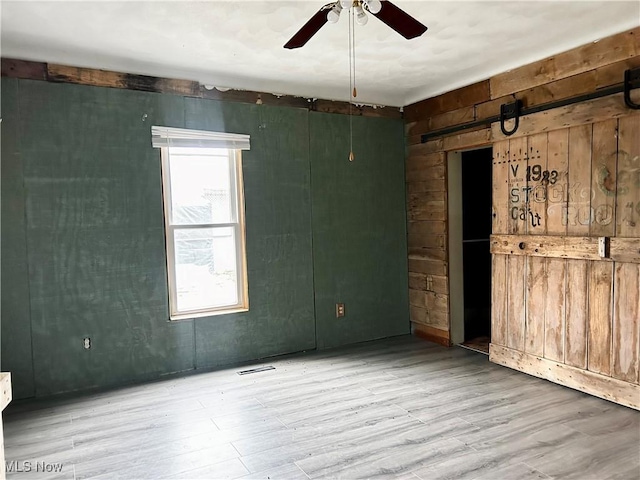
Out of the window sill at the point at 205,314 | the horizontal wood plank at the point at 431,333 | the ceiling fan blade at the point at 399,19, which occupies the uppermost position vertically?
the ceiling fan blade at the point at 399,19

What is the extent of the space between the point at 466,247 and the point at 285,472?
346cm

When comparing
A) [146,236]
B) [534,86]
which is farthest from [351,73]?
[146,236]

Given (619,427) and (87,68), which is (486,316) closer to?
(619,427)

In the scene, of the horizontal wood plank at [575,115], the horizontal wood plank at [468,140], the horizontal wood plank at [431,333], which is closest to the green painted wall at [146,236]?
the horizontal wood plank at [431,333]

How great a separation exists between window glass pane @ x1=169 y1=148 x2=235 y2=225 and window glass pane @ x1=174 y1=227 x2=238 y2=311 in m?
0.13

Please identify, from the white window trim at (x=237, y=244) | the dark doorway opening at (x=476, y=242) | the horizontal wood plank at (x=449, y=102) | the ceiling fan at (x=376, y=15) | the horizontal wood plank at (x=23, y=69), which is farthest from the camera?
the dark doorway opening at (x=476, y=242)

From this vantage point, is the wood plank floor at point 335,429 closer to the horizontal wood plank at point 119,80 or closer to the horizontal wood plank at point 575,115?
the horizontal wood plank at point 575,115

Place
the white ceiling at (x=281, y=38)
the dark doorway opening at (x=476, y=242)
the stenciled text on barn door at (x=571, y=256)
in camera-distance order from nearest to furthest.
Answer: the white ceiling at (x=281, y=38) < the stenciled text on barn door at (x=571, y=256) < the dark doorway opening at (x=476, y=242)

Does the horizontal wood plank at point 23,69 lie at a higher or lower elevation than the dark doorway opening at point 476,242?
higher

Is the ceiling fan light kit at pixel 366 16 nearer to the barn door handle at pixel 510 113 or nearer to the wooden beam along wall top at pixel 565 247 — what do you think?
the barn door handle at pixel 510 113

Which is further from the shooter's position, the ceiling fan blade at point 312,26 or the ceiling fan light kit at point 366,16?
the ceiling fan blade at point 312,26

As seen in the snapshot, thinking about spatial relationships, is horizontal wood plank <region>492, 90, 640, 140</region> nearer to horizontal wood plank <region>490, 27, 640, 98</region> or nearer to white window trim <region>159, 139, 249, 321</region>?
horizontal wood plank <region>490, 27, 640, 98</region>

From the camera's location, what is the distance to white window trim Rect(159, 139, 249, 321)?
4062mm

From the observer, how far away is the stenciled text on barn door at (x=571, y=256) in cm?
320
